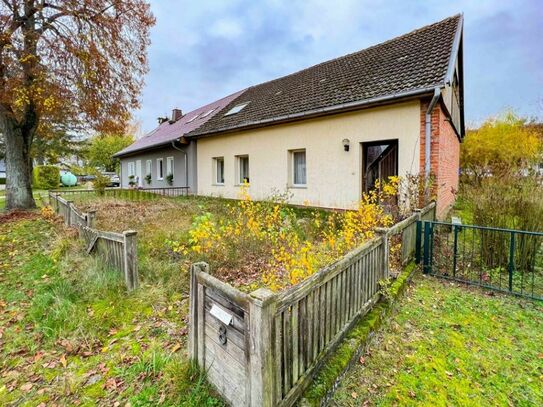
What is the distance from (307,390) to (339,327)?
2.35ft

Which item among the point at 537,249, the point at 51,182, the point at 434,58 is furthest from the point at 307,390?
the point at 51,182

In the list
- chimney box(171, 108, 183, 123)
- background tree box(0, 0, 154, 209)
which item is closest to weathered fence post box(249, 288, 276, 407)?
background tree box(0, 0, 154, 209)

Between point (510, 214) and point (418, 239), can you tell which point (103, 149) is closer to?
point (418, 239)

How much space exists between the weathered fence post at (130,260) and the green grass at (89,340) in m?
0.17

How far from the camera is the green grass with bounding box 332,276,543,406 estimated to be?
94.4 inches

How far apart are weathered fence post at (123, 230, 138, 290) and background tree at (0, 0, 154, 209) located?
6629 mm

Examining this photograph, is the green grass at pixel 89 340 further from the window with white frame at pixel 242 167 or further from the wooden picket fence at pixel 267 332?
the window with white frame at pixel 242 167

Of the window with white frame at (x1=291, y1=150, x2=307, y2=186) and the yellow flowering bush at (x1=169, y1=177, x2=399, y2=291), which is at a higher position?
the window with white frame at (x1=291, y1=150, x2=307, y2=186)

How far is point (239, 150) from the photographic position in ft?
39.6

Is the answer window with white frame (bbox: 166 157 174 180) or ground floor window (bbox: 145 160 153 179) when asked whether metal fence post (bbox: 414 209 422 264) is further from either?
ground floor window (bbox: 145 160 153 179)

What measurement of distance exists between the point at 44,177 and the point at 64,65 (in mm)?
18539

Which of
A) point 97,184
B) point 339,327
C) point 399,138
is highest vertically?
point 399,138

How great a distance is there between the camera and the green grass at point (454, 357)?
2.40m

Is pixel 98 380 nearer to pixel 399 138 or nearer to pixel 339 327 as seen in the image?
pixel 339 327
